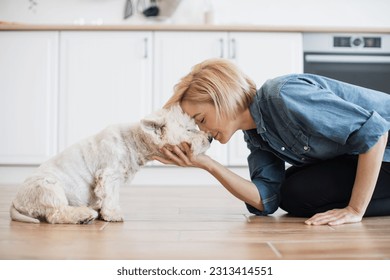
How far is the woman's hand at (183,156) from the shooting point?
1.75 metres

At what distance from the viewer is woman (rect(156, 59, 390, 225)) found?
1.61 metres

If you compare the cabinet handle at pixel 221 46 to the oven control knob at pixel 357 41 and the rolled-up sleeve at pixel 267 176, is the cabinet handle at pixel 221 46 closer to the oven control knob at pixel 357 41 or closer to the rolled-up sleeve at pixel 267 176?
the oven control knob at pixel 357 41

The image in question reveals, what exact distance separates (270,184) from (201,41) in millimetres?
1932

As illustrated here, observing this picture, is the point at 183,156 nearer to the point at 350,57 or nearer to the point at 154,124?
the point at 154,124

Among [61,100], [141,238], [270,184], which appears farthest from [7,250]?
[61,100]

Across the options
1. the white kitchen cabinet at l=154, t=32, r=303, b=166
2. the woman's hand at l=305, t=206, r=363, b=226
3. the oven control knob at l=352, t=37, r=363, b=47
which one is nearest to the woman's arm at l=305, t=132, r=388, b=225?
the woman's hand at l=305, t=206, r=363, b=226

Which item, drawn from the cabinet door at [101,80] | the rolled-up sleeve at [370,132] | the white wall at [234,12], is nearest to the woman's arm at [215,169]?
the rolled-up sleeve at [370,132]

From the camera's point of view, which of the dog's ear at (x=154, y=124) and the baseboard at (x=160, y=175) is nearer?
the dog's ear at (x=154, y=124)

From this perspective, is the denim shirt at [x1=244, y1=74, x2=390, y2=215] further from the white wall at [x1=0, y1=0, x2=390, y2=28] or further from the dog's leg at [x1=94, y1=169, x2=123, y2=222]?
the white wall at [x1=0, y1=0, x2=390, y2=28]

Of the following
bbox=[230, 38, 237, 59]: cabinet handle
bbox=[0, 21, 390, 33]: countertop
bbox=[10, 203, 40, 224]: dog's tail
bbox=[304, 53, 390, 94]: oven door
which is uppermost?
bbox=[0, 21, 390, 33]: countertop

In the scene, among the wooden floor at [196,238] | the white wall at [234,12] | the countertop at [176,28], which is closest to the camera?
the wooden floor at [196,238]

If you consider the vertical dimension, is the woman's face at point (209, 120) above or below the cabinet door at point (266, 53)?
below

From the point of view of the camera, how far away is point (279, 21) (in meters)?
→ 4.44

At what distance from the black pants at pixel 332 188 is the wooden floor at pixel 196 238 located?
9 cm
